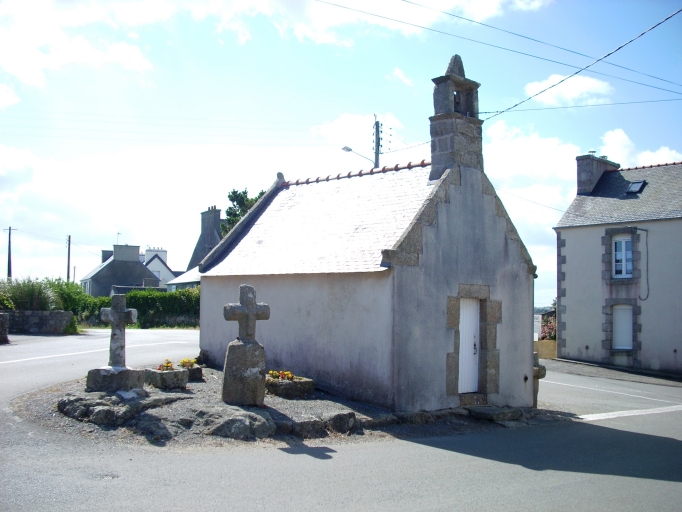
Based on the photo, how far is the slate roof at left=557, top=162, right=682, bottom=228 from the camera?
26.9m

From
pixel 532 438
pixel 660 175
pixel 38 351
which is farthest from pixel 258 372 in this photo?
pixel 660 175

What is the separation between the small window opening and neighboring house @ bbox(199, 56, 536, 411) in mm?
16709

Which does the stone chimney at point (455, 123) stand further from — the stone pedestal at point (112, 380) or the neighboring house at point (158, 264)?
the neighboring house at point (158, 264)

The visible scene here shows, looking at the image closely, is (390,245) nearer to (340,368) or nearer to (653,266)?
(340,368)

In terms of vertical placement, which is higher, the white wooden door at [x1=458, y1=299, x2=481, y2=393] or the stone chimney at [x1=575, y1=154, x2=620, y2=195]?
the stone chimney at [x1=575, y1=154, x2=620, y2=195]

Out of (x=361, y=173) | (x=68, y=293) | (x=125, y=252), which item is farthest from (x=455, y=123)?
(x=125, y=252)

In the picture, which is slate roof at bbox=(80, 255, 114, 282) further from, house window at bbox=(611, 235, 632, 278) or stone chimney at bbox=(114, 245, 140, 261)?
house window at bbox=(611, 235, 632, 278)

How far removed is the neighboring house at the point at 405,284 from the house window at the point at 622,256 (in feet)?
50.1

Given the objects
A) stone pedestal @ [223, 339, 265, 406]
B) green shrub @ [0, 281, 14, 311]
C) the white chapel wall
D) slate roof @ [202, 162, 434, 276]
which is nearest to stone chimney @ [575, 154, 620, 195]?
slate roof @ [202, 162, 434, 276]

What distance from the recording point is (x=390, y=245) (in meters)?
11.6

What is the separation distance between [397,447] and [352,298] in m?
3.34

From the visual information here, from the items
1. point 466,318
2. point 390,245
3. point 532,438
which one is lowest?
point 532,438

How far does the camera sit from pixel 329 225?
45.4ft

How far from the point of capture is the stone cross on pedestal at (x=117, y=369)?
9547 mm
